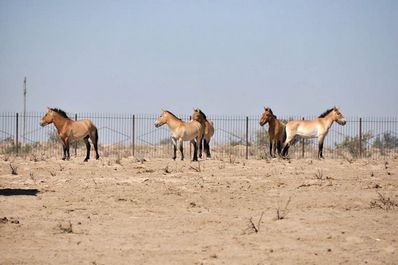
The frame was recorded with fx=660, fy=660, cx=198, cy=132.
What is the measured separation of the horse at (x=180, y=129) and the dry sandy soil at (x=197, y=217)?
19.5 ft

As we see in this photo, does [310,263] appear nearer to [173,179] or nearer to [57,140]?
[173,179]

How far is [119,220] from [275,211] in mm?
3218

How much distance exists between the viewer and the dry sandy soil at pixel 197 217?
1031cm

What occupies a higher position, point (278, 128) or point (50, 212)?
point (278, 128)

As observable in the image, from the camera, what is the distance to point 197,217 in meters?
13.2

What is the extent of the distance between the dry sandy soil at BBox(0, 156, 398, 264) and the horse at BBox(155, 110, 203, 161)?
5947mm

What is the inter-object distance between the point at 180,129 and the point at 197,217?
13.4 m

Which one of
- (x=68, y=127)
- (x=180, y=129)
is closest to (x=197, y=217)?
(x=180, y=129)

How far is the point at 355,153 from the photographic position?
3738 cm

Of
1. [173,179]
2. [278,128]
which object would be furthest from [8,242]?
[278,128]

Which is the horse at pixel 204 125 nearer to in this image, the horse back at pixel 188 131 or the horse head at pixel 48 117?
the horse back at pixel 188 131

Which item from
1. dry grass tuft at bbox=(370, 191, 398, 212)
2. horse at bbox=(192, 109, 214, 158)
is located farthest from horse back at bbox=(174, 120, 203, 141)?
dry grass tuft at bbox=(370, 191, 398, 212)

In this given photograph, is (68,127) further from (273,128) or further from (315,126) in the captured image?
(315,126)

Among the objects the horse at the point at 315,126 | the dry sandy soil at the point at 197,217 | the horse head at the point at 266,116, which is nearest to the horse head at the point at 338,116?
the horse at the point at 315,126
